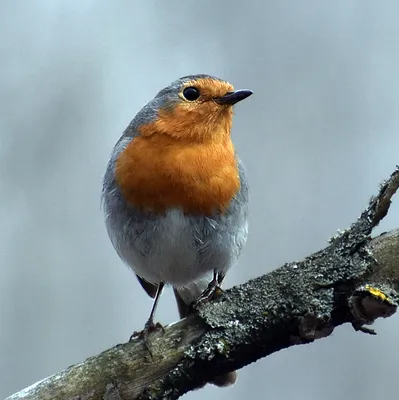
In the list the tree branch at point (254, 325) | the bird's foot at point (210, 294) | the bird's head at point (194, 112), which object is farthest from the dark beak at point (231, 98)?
the tree branch at point (254, 325)

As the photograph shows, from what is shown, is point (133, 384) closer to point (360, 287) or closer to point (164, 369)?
point (164, 369)

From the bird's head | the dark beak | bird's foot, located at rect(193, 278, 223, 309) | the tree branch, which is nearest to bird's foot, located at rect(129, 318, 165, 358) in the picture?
the tree branch

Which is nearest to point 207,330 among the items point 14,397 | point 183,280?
point 14,397

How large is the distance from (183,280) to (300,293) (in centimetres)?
74

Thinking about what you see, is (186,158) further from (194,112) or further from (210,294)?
(210,294)

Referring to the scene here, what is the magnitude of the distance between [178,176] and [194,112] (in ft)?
0.97

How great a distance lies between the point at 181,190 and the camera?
1.86 meters

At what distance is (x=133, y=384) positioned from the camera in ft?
4.93

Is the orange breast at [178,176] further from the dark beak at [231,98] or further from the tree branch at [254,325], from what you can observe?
the tree branch at [254,325]

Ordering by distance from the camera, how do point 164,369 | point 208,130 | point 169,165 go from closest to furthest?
point 164,369
point 169,165
point 208,130

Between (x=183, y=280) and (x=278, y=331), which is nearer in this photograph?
(x=278, y=331)

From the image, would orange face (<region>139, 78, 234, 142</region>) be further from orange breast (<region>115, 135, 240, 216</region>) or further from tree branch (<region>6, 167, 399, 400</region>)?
tree branch (<region>6, 167, 399, 400</region>)

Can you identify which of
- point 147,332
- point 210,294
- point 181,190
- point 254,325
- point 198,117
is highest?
point 198,117

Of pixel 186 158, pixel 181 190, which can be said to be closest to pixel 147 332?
pixel 181 190
